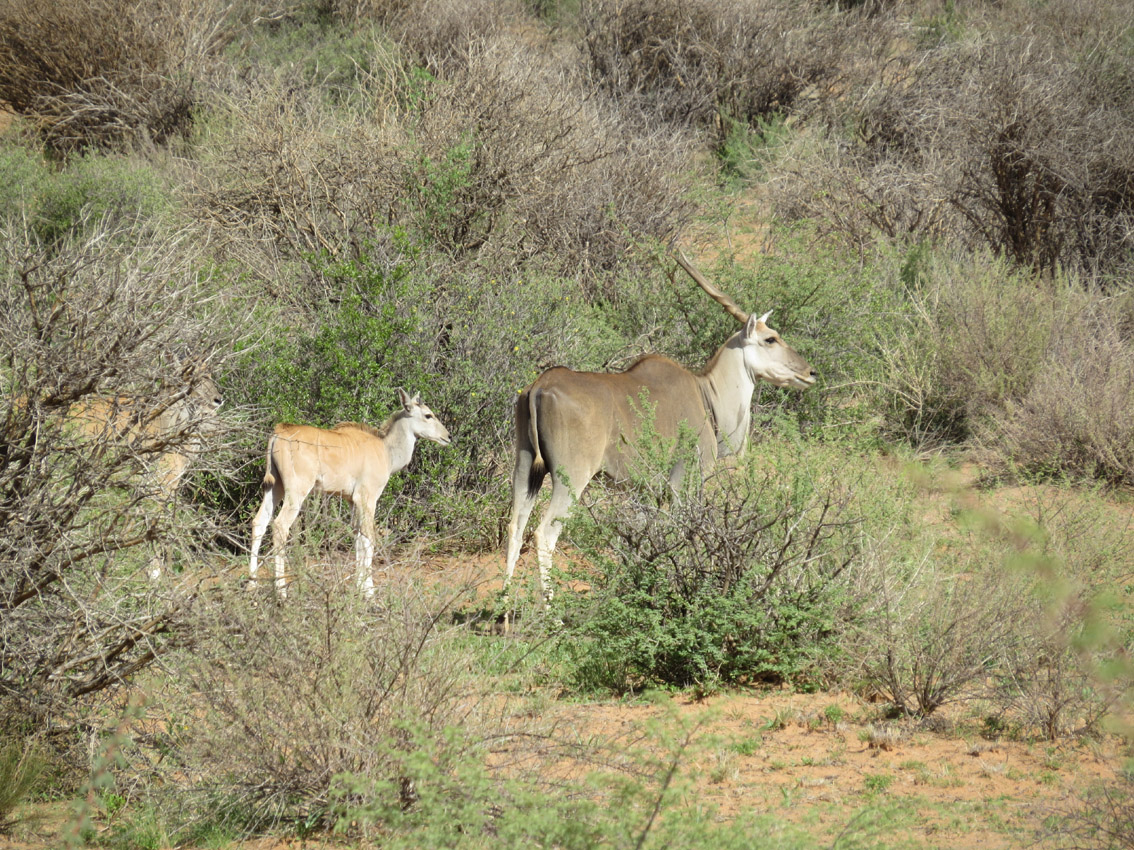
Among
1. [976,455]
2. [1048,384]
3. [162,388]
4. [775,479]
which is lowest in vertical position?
[976,455]

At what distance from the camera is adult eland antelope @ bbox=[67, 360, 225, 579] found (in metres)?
5.31

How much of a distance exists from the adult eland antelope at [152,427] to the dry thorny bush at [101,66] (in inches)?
603

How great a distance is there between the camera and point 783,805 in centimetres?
511

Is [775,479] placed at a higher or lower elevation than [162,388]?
lower

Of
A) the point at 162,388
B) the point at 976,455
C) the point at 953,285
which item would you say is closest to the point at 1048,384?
the point at 976,455

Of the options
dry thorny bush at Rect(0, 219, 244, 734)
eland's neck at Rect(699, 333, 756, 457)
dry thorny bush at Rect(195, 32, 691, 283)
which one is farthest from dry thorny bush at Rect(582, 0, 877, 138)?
dry thorny bush at Rect(0, 219, 244, 734)

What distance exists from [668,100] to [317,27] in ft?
24.8

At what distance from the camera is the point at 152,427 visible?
19.0 ft

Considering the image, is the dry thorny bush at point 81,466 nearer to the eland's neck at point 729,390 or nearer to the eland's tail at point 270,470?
the eland's tail at point 270,470

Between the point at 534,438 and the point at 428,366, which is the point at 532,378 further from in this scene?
the point at 534,438

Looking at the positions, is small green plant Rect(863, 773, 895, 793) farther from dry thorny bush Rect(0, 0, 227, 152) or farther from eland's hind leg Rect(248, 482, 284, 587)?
dry thorny bush Rect(0, 0, 227, 152)

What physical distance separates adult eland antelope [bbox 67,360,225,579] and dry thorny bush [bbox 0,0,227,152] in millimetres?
15312

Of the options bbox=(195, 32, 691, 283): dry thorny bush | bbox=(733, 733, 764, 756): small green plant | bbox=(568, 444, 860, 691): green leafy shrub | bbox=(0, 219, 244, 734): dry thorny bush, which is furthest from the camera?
bbox=(195, 32, 691, 283): dry thorny bush

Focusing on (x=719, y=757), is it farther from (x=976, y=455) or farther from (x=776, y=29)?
(x=776, y=29)
